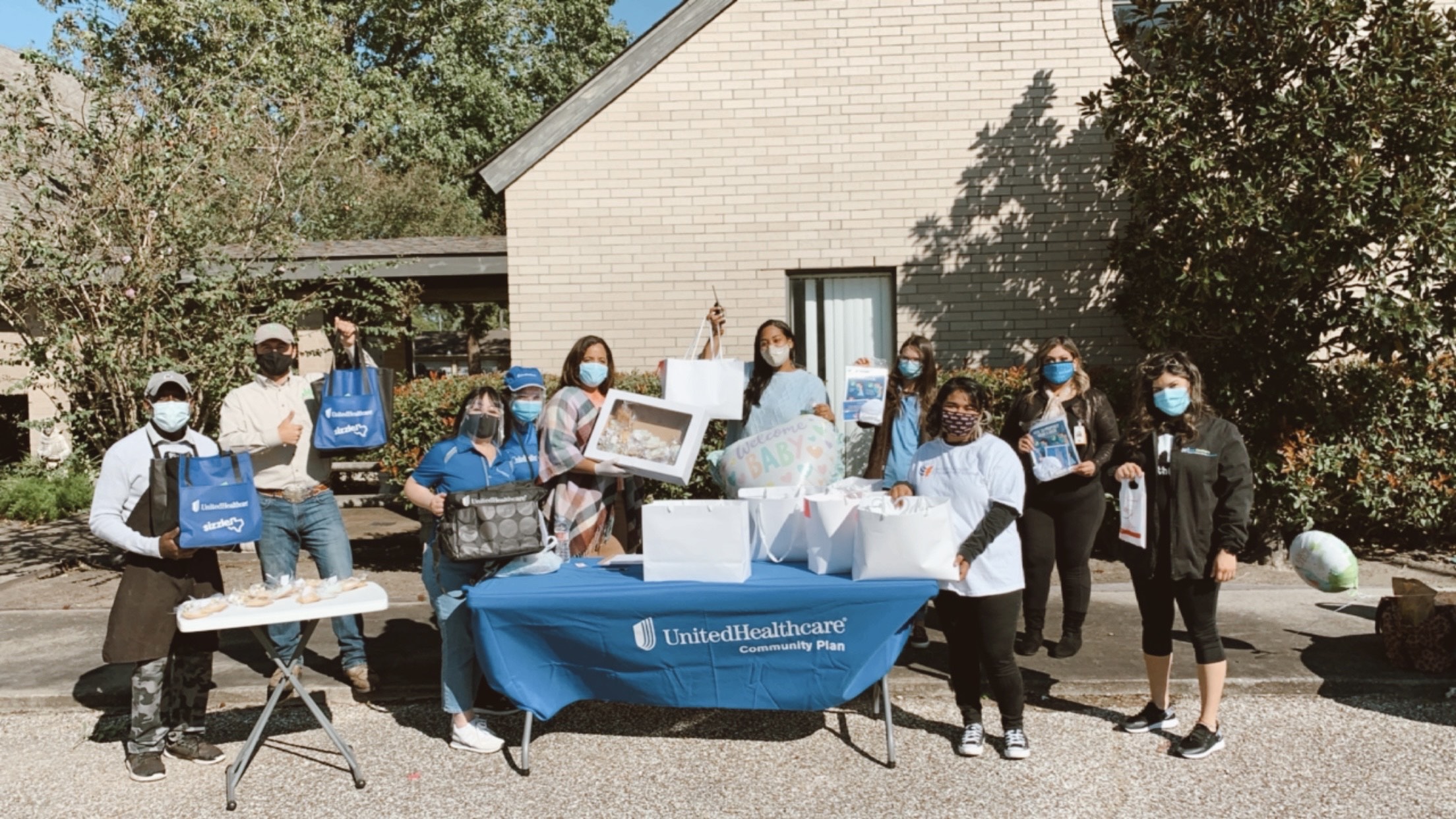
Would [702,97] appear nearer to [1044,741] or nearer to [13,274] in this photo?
[13,274]

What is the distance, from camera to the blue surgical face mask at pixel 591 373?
229 inches

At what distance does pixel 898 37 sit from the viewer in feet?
32.4

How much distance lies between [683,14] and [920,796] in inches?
305

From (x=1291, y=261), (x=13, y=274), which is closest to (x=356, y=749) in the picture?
(x=13, y=274)

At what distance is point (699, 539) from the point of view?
15.6 feet

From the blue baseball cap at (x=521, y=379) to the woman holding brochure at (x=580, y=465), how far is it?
1.00 ft

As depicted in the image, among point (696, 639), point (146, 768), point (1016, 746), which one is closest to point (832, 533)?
point (696, 639)

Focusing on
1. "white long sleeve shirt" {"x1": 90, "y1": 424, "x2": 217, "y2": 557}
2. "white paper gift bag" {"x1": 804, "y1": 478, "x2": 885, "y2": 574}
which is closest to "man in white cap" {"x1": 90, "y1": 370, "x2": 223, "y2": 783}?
"white long sleeve shirt" {"x1": 90, "y1": 424, "x2": 217, "y2": 557}

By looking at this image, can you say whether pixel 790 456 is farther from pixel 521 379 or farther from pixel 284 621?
pixel 284 621

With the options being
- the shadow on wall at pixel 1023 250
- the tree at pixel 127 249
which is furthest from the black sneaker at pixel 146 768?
the shadow on wall at pixel 1023 250

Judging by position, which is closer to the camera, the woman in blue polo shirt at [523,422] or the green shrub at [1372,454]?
the woman in blue polo shirt at [523,422]

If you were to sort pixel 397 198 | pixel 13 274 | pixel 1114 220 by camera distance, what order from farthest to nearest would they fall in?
pixel 397 198, pixel 1114 220, pixel 13 274

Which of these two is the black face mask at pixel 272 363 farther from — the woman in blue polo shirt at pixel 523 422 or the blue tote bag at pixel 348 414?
the woman in blue polo shirt at pixel 523 422

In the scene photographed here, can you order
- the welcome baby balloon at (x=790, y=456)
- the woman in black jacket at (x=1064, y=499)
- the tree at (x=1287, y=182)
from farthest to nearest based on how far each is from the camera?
the tree at (x=1287, y=182) < the woman in black jacket at (x=1064, y=499) < the welcome baby balloon at (x=790, y=456)
